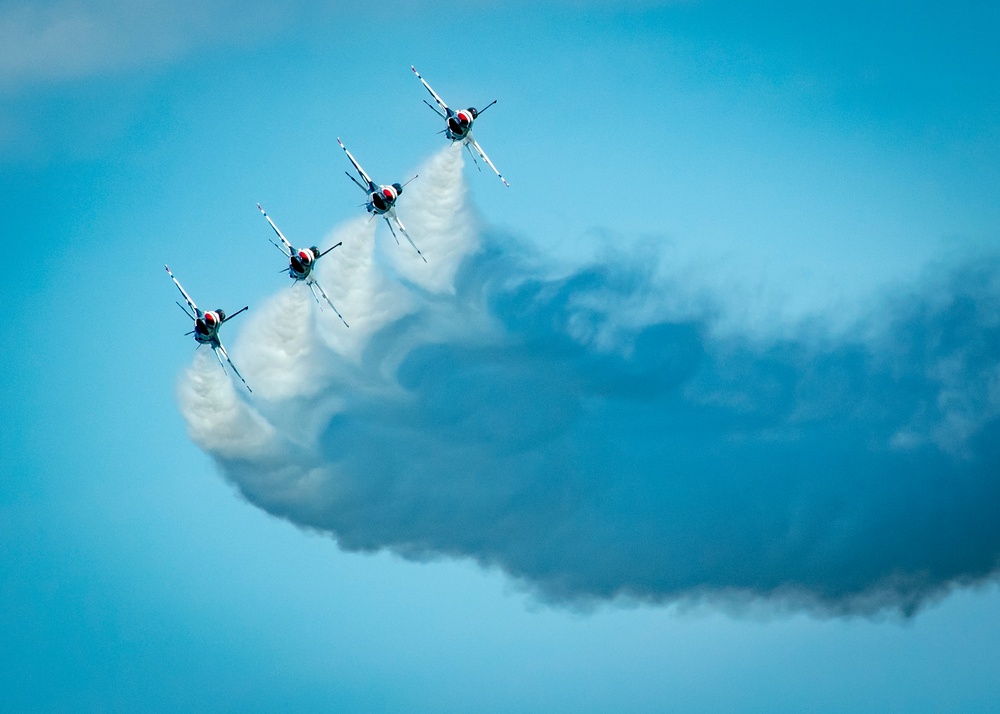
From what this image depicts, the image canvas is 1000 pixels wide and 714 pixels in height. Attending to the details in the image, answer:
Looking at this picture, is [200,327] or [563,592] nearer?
[200,327]

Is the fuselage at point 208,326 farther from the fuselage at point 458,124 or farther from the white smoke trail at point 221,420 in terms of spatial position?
the fuselage at point 458,124

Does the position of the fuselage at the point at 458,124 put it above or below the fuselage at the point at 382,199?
above

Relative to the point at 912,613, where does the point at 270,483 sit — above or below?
above

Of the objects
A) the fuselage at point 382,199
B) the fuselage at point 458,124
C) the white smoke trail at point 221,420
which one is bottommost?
the white smoke trail at point 221,420

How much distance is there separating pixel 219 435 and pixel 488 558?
53.5 feet

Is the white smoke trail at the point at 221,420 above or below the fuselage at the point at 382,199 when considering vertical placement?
below

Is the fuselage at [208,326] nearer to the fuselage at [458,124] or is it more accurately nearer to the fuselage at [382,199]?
the fuselage at [382,199]

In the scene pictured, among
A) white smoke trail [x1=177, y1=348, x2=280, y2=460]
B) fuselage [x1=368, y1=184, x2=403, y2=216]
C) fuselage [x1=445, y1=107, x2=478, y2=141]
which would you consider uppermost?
fuselage [x1=445, y1=107, x2=478, y2=141]

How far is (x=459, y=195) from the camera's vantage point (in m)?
85.9

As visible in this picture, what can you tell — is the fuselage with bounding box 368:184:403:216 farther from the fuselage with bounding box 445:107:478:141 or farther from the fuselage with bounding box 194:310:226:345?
the fuselage with bounding box 194:310:226:345

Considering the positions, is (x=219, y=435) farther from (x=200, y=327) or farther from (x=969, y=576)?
(x=969, y=576)

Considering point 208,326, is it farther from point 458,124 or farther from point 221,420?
point 458,124

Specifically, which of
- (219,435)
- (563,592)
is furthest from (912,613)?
(219,435)

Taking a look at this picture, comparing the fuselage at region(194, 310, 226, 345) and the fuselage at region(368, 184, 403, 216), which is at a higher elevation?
the fuselage at region(368, 184, 403, 216)
